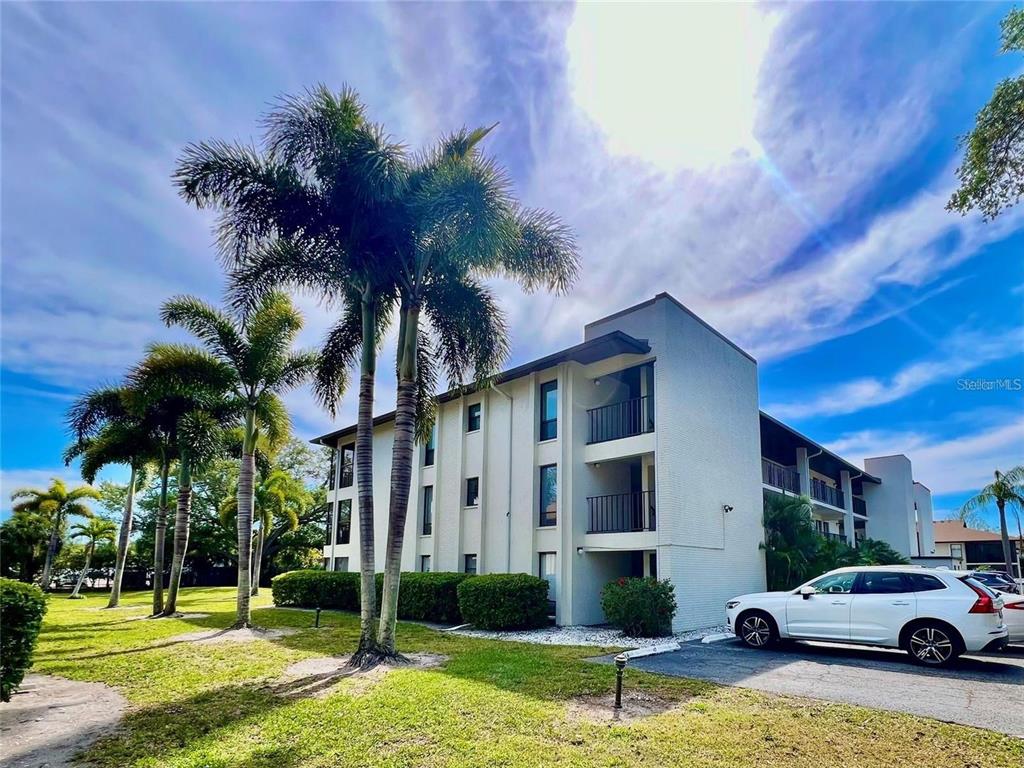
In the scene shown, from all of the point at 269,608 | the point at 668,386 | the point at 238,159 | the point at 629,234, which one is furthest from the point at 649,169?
the point at 269,608

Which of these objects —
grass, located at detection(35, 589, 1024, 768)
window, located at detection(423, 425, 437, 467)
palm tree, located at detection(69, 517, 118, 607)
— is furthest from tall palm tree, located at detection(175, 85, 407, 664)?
palm tree, located at detection(69, 517, 118, 607)

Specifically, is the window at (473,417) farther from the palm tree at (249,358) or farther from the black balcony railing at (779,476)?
the black balcony railing at (779,476)

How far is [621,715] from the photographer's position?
6766 millimetres

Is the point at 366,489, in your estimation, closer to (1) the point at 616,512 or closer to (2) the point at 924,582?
(1) the point at 616,512

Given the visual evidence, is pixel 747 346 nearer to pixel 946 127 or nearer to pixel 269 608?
pixel 946 127

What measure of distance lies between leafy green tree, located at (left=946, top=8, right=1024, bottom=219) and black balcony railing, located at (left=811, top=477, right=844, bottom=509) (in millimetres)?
18177

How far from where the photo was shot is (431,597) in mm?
17422

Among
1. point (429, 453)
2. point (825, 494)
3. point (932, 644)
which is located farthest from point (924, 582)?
point (825, 494)

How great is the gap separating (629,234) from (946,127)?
229 inches

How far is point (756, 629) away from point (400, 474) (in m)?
7.71

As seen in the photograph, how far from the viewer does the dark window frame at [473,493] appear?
1980 centimetres

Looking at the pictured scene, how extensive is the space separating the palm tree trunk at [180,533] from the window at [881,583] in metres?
17.3

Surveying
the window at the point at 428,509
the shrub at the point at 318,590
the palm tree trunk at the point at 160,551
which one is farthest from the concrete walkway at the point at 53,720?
the window at the point at 428,509

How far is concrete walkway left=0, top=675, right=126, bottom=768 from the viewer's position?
5582 millimetres
